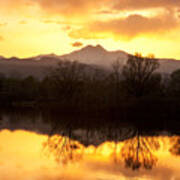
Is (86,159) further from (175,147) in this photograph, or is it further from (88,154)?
(175,147)

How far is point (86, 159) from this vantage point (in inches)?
776

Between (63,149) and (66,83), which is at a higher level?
(66,83)

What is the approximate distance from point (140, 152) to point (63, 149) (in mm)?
5327

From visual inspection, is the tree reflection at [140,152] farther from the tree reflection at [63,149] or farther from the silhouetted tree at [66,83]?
the silhouetted tree at [66,83]

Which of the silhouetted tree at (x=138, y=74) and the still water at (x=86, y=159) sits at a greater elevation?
the silhouetted tree at (x=138, y=74)

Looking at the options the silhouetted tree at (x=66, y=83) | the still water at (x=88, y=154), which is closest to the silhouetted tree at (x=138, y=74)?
the silhouetted tree at (x=66, y=83)

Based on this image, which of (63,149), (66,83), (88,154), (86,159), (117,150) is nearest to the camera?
(86,159)

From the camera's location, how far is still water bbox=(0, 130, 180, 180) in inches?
621

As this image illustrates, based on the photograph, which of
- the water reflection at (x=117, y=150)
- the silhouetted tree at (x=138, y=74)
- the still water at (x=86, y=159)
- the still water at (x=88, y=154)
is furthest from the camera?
the silhouetted tree at (x=138, y=74)

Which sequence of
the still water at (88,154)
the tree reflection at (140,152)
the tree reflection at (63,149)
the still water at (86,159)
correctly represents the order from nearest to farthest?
the still water at (86,159), the still water at (88,154), the tree reflection at (140,152), the tree reflection at (63,149)

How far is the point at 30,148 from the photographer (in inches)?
915

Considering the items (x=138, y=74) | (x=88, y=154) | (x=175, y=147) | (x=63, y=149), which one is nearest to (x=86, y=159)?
(x=88, y=154)

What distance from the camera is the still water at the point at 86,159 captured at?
51.8ft

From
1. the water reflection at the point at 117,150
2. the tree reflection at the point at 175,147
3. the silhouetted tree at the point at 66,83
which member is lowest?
the water reflection at the point at 117,150
